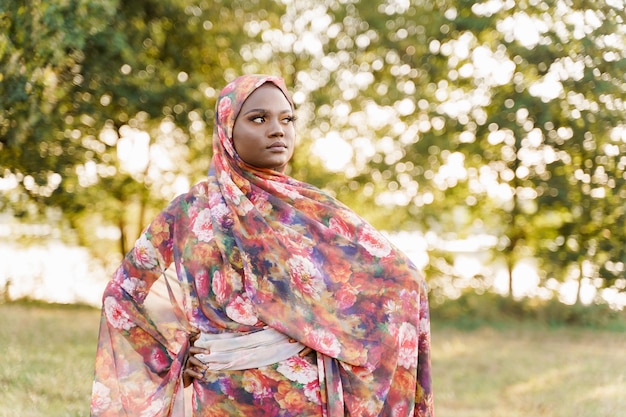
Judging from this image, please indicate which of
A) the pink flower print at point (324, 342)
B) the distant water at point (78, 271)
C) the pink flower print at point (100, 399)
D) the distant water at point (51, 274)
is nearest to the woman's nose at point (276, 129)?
the pink flower print at point (324, 342)

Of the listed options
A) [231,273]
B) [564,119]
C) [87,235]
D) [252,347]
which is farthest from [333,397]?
[87,235]

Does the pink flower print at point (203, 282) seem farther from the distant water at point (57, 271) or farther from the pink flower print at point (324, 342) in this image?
the distant water at point (57, 271)

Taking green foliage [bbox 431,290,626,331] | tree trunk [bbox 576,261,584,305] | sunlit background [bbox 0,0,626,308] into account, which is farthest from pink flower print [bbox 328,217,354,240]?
green foliage [bbox 431,290,626,331]

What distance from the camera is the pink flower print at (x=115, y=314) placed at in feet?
8.38

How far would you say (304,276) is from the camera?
2.30m

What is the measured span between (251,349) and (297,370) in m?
0.16

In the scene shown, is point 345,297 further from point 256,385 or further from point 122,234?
point 122,234

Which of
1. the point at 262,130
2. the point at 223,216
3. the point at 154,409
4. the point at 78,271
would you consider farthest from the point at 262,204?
the point at 78,271

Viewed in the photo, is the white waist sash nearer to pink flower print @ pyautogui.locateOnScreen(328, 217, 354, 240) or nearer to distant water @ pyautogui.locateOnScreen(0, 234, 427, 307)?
pink flower print @ pyautogui.locateOnScreen(328, 217, 354, 240)

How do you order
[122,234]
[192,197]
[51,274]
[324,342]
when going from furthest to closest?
1. [122,234]
2. [51,274]
3. [192,197]
4. [324,342]

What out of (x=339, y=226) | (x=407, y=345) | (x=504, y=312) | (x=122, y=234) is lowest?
(x=504, y=312)

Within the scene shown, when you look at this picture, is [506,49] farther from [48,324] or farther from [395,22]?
[48,324]

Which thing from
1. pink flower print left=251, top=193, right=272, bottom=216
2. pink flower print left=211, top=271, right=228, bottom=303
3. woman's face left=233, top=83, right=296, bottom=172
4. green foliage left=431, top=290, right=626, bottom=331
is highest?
woman's face left=233, top=83, right=296, bottom=172

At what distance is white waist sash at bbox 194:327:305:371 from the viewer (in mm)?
2270
